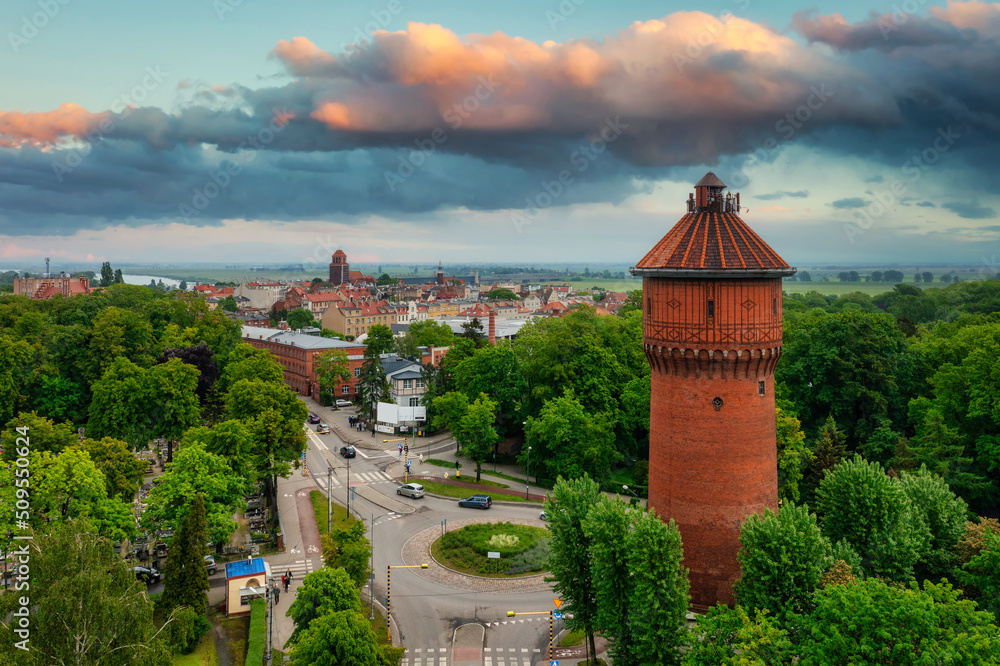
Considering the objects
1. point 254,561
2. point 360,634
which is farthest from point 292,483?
point 360,634

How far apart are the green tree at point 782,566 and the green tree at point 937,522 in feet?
29.2

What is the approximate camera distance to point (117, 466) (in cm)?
4641

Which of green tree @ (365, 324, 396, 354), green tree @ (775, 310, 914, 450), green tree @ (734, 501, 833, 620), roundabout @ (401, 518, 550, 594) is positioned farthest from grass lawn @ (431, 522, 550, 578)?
green tree @ (365, 324, 396, 354)

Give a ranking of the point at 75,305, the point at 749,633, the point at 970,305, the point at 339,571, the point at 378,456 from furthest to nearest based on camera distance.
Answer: the point at 970,305 < the point at 75,305 < the point at 378,456 < the point at 339,571 < the point at 749,633

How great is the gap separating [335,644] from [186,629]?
11.1 metres

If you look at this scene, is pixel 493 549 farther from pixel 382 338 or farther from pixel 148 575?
pixel 382 338

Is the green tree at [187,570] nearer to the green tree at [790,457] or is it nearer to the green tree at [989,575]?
the green tree at [989,575]

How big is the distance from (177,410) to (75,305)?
46603 millimetres

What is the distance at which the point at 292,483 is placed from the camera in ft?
214

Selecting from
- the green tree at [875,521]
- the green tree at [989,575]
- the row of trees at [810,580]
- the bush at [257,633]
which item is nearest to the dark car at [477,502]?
the bush at [257,633]

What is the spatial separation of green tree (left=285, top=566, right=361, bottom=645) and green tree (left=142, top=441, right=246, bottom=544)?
12.8 m

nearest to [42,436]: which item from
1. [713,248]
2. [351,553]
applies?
[351,553]

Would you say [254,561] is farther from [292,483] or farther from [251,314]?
[251,314]

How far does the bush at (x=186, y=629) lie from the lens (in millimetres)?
35406
